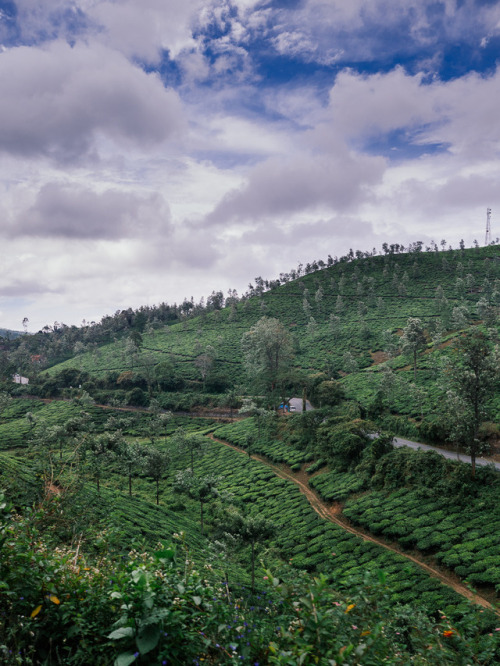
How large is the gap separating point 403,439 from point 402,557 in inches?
639

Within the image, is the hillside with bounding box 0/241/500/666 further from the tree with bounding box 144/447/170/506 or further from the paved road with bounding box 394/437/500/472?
the paved road with bounding box 394/437/500/472

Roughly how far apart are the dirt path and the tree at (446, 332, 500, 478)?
20.1 feet

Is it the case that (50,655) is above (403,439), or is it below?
above

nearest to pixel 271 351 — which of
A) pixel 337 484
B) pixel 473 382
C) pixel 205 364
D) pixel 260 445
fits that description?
pixel 260 445

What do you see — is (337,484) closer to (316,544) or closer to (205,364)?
(316,544)

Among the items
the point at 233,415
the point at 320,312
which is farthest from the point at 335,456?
the point at 320,312

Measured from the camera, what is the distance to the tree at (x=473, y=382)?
2044 centimetres

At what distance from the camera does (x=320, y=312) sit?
100250mm

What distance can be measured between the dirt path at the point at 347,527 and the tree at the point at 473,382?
6.13m

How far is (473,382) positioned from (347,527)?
10.9m

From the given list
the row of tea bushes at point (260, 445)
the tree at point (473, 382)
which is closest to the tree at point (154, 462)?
the row of tea bushes at point (260, 445)

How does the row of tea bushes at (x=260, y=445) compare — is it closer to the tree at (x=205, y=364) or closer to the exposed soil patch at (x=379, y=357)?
the tree at (x=205, y=364)

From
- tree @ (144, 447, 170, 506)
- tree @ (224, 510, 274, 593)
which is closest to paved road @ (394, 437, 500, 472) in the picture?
tree @ (224, 510, 274, 593)

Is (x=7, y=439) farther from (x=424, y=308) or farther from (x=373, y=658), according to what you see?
→ (x=424, y=308)
